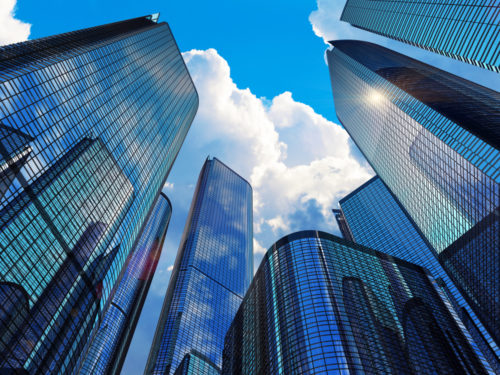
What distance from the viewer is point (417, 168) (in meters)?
92.9

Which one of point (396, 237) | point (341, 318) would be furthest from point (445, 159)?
point (396, 237)

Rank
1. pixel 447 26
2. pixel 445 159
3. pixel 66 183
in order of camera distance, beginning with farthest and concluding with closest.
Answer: pixel 447 26 → pixel 445 159 → pixel 66 183

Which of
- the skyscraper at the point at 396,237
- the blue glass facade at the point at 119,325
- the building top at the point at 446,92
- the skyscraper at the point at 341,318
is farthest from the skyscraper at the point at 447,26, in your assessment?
the blue glass facade at the point at 119,325

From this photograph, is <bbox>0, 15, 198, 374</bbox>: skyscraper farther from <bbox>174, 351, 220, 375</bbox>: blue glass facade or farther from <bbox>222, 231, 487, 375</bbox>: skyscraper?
<bbox>174, 351, 220, 375</bbox>: blue glass facade

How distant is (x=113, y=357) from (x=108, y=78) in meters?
123

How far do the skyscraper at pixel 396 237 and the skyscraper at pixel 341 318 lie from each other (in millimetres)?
38804

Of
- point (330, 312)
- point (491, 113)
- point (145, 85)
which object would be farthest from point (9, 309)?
point (491, 113)

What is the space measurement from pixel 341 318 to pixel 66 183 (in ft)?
171

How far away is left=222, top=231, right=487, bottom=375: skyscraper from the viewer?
60.7m

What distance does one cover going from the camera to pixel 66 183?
6141 centimetres

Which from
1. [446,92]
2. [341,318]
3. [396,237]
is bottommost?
[341,318]

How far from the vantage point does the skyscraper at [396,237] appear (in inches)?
4796

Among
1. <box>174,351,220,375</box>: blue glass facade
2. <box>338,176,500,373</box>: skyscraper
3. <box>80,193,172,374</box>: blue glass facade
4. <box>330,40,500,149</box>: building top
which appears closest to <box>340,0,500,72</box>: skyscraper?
<box>330,40,500,149</box>: building top

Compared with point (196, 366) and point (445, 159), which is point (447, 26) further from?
point (196, 366)
